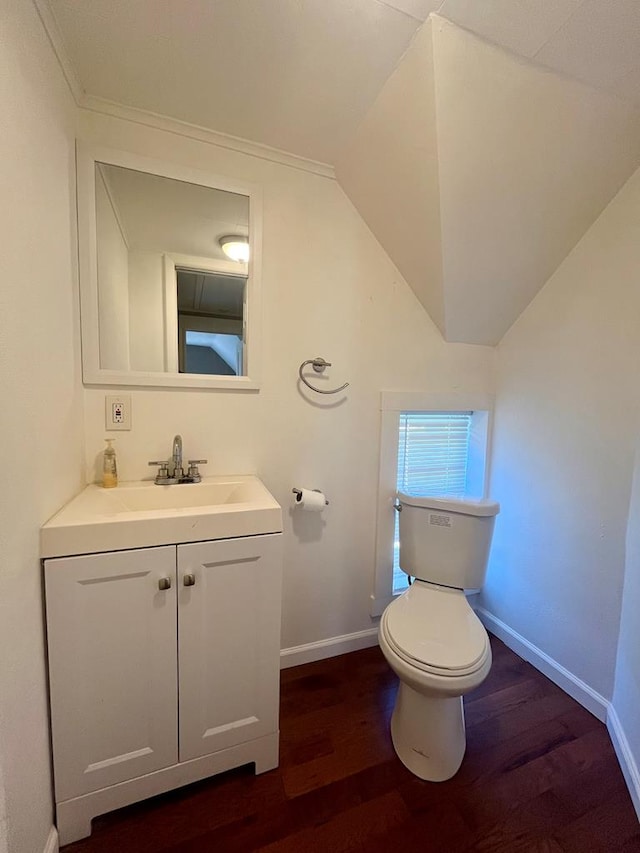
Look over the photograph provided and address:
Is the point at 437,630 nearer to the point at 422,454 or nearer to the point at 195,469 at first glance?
the point at 422,454

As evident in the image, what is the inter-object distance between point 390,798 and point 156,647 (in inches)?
35.4

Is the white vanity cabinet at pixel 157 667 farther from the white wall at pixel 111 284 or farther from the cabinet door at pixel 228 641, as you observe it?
the white wall at pixel 111 284

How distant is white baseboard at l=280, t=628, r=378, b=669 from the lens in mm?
1670

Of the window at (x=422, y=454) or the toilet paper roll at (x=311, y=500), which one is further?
the window at (x=422, y=454)

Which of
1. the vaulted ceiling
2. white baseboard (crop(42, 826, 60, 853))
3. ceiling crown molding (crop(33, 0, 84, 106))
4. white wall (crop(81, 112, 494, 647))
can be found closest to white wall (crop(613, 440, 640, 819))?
white wall (crop(81, 112, 494, 647))

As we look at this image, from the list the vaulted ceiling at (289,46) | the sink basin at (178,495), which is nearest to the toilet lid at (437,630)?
the sink basin at (178,495)

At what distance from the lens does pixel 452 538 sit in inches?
60.2

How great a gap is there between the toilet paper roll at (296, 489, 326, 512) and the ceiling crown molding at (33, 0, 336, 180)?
139 centimetres

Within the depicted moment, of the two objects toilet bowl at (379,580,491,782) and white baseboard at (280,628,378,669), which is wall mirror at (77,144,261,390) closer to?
toilet bowl at (379,580,491,782)

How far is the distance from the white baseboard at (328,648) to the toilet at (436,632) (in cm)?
44

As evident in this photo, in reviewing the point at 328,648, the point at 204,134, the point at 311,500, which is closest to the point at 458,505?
the point at 311,500

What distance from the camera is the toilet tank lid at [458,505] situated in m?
1.50

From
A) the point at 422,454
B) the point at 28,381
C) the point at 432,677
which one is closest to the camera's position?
the point at 28,381

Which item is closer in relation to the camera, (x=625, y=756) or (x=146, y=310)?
A: (x=625, y=756)
